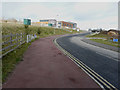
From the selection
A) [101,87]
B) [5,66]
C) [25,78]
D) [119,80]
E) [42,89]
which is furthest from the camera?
[5,66]

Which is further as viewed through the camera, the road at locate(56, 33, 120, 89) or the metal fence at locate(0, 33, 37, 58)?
the metal fence at locate(0, 33, 37, 58)

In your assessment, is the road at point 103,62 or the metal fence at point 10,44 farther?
the metal fence at point 10,44

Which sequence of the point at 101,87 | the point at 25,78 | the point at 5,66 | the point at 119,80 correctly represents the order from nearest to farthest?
the point at 101,87, the point at 25,78, the point at 119,80, the point at 5,66

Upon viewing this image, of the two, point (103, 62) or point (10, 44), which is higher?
point (10, 44)

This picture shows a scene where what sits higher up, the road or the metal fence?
the metal fence

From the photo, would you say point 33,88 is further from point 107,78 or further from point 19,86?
point 107,78

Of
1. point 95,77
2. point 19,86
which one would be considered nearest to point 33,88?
point 19,86

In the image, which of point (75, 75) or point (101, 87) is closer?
point (101, 87)

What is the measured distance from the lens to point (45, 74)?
5.75 metres

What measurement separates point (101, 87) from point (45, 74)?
320 cm

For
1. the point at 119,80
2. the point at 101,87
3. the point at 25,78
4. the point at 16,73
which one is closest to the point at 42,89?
the point at 25,78

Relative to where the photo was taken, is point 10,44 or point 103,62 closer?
point 103,62

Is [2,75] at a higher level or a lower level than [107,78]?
higher

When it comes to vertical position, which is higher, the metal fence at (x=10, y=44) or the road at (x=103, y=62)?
the metal fence at (x=10, y=44)
